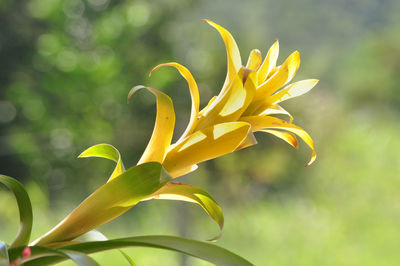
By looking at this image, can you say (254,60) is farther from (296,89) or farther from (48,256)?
(48,256)

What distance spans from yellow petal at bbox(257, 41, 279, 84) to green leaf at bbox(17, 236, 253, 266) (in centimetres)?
13

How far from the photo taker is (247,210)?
3.26 metres

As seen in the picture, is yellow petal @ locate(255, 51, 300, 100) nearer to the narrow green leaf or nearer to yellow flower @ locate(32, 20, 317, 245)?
yellow flower @ locate(32, 20, 317, 245)

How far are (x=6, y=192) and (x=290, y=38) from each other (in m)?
6.18

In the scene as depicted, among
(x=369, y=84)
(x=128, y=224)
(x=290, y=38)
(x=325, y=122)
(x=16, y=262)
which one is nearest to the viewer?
(x=16, y=262)

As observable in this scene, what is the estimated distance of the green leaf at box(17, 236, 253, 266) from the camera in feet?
0.94

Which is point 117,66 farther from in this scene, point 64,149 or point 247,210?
point 247,210

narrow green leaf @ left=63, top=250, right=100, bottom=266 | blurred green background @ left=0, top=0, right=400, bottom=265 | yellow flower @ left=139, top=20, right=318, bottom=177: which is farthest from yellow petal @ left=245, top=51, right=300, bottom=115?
blurred green background @ left=0, top=0, right=400, bottom=265

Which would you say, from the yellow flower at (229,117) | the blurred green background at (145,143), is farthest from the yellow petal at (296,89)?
the blurred green background at (145,143)

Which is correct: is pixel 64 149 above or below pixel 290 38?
below

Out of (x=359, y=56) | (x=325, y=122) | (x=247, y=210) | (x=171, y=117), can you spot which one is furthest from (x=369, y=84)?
(x=171, y=117)

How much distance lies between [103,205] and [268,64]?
16 centimetres

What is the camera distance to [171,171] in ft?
1.09

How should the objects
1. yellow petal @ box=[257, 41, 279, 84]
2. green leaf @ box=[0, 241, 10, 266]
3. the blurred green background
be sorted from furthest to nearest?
1. the blurred green background
2. yellow petal @ box=[257, 41, 279, 84]
3. green leaf @ box=[0, 241, 10, 266]
